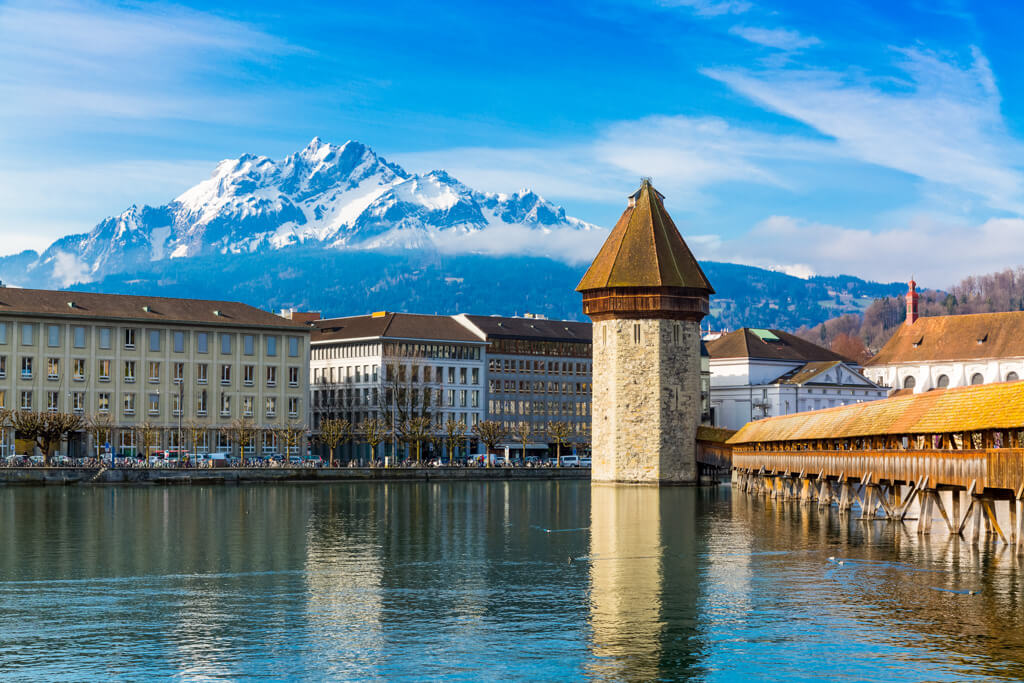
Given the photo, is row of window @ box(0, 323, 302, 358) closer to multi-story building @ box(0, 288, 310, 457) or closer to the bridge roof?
multi-story building @ box(0, 288, 310, 457)

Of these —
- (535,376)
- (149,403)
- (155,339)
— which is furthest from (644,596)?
(535,376)

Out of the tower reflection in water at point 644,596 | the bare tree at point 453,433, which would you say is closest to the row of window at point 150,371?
the bare tree at point 453,433

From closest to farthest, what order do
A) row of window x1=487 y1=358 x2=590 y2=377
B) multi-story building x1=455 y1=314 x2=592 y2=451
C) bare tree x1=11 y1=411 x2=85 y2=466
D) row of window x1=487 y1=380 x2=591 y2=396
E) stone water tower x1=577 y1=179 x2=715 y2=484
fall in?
stone water tower x1=577 y1=179 x2=715 y2=484
bare tree x1=11 y1=411 x2=85 y2=466
row of window x1=487 y1=380 x2=591 y2=396
multi-story building x1=455 y1=314 x2=592 y2=451
row of window x1=487 y1=358 x2=590 y2=377

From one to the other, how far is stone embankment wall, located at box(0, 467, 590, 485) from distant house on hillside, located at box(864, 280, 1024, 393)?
160ft

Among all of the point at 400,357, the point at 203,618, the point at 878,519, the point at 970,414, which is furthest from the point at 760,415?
the point at 203,618

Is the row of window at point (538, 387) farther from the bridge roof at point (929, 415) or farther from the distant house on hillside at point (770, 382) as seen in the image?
the bridge roof at point (929, 415)

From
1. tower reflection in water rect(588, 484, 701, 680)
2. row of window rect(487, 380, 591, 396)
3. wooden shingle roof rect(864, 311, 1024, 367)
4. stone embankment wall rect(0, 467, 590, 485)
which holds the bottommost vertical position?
tower reflection in water rect(588, 484, 701, 680)

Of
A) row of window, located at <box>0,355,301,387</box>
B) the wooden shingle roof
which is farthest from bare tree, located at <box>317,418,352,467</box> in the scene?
the wooden shingle roof

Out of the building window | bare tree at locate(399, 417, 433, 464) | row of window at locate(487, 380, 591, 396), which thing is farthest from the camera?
row of window at locate(487, 380, 591, 396)

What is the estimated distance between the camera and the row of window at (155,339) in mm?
104000

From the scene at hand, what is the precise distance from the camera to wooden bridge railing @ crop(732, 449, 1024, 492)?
34.1 metres

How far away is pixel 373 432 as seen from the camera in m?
117

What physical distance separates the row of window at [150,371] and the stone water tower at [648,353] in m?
29.2

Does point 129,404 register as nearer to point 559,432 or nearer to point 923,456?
point 559,432
